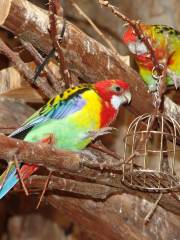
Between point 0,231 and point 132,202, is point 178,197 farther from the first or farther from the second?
point 0,231

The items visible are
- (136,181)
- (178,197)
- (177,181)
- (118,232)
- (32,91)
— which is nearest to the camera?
(177,181)

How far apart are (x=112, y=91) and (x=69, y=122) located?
200 mm

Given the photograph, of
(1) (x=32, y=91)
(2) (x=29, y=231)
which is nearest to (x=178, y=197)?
(1) (x=32, y=91)

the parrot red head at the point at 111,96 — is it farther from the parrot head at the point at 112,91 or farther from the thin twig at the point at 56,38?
the thin twig at the point at 56,38

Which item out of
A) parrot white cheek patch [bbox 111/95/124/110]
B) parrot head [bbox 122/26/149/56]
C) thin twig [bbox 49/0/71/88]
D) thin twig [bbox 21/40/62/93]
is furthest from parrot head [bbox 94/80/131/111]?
parrot head [bbox 122/26/149/56]

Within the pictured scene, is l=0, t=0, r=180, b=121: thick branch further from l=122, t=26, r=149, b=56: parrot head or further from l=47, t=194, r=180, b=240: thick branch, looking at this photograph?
l=47, t=194, r=180, b=240: thick branch

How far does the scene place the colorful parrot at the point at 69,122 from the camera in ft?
5.41

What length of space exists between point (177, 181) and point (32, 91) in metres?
0.79

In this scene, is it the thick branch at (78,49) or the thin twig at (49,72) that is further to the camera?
the thin twig at (49,72)

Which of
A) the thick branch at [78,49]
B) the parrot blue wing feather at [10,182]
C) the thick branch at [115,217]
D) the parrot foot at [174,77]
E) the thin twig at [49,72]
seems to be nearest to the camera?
the parrot blue wing feather at [10,182]

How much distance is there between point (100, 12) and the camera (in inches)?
127

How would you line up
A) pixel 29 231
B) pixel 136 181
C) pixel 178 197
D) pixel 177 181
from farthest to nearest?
1. pixel 29 231
2. pixel 178 197
3. pixel 136 181
4. pixel 177 181

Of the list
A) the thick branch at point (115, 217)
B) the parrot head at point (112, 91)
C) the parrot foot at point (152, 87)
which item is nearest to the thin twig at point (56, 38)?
the parrot head at point (112, 91)

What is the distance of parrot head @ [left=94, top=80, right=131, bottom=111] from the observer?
1760 millimetres
